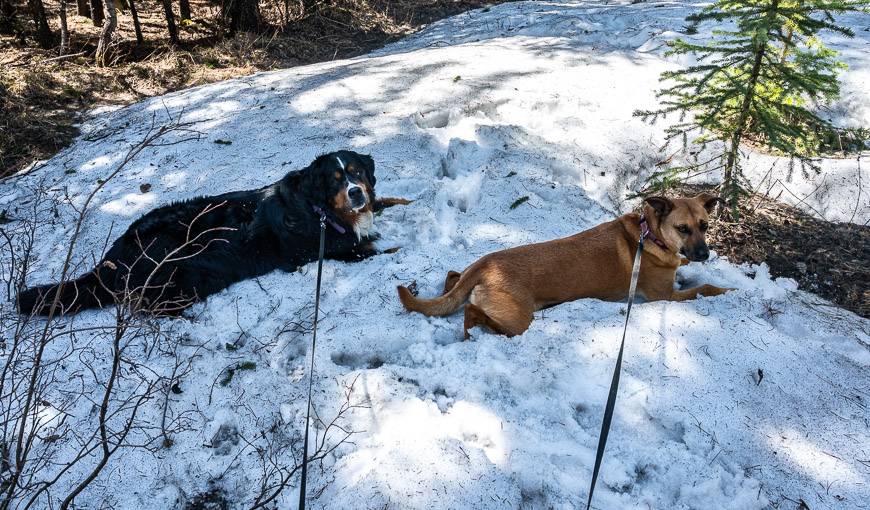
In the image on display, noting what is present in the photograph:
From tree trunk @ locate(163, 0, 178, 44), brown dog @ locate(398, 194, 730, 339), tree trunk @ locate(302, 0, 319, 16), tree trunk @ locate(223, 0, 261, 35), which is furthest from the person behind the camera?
tree trunk @ locate(302, 0, 319, 16)

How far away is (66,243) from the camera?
5492 mm

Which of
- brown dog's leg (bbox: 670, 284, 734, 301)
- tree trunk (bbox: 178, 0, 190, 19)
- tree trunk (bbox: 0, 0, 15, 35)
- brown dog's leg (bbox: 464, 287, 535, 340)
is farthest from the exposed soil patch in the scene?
tree trunk (bbox: 0, 0, 15, 35)

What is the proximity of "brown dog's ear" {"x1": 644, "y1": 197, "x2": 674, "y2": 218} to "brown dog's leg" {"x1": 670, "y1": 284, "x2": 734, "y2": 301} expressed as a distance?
71 cm

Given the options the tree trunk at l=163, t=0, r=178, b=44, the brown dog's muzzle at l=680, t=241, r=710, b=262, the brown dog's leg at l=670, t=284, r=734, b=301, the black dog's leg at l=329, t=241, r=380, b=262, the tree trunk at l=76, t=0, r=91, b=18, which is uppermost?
the tree trunk at l=76, t=0, r=91, b=18

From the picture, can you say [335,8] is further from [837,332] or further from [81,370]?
[837,332]

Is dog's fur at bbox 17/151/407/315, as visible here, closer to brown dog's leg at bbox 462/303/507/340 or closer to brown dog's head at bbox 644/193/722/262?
brown dog's leg at bbox 462/303/507/340

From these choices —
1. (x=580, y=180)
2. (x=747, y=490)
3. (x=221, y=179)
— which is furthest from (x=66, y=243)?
(x=747, y=490)

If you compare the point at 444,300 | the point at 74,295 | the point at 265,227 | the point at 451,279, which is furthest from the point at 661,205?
the point at 74,295

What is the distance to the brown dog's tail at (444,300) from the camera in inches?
166

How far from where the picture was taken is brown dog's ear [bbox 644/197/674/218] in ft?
14.4

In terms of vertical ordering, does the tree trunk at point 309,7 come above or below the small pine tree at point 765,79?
above

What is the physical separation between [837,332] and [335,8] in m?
13.6

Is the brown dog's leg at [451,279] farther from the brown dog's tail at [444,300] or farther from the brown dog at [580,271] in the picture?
the brown dog's tail at [444,300]

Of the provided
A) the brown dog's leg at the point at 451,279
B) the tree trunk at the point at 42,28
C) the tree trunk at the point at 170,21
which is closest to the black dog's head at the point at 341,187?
the brown dog's leg at the point at 451,279
